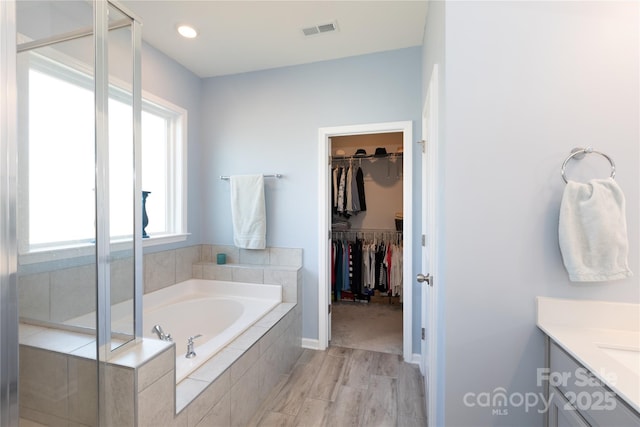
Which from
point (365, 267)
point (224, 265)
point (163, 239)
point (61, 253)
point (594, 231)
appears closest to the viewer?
point (594, 231)

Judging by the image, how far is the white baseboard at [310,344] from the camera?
8.61 ft

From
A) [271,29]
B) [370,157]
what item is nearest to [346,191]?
[370,157]

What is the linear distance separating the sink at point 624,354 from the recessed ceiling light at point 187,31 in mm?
2913

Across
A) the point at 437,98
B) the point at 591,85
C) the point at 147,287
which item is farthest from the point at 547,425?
the point at 147,287

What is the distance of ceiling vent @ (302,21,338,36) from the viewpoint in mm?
2090

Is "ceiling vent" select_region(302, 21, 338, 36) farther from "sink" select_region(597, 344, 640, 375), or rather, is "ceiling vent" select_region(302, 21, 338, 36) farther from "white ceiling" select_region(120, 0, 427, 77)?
"sink" select_region(597, 344, 640, 375)

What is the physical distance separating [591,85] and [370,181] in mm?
3079

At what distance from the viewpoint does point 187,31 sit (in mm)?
2156

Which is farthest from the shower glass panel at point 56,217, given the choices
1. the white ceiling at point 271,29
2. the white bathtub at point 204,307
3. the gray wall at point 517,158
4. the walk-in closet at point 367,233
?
the walk-in closet at point 367,233

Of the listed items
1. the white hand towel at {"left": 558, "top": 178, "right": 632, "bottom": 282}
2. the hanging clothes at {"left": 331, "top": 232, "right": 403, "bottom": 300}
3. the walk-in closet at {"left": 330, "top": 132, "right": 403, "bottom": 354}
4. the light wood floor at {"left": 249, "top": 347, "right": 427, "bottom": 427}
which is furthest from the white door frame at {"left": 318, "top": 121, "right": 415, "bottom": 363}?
the white hand towel at {"left": 558, "top": 178, "right": 632, "bottom": 282}

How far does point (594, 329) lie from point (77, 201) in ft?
7.06

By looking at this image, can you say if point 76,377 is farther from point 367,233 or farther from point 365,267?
point 367,233

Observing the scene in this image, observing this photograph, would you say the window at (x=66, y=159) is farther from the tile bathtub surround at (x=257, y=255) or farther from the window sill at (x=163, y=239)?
the tile bathtub surround at (x=257, y=255)

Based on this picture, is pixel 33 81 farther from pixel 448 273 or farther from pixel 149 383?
pixel 448 273
